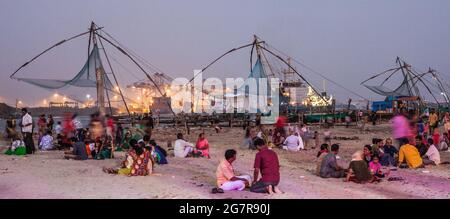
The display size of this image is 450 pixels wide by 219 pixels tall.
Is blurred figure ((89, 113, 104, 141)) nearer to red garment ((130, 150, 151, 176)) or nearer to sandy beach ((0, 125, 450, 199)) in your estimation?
sandy beach ((0, 125, 450, 199))

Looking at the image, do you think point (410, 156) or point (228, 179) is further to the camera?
point (410, 156)

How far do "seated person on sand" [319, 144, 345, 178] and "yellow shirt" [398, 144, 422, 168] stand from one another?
6.72ft

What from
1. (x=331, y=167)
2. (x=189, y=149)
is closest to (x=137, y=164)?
(x=189, y=149)

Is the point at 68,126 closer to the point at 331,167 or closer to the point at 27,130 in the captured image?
the point at 27,130

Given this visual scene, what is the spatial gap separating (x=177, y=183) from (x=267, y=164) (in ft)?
6.41

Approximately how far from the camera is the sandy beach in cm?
727

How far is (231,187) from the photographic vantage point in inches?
293

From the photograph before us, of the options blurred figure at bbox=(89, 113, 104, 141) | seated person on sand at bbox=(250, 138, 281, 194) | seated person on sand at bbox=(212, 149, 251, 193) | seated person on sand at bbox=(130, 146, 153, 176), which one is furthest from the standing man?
seated person on sand at bbox=(250, 138, 281, 194)

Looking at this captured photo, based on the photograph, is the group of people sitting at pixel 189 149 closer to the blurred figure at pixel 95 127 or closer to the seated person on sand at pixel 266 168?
the blurred figure at pixel 95 127

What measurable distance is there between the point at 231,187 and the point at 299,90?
1864 inches

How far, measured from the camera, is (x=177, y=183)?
8.28 meters

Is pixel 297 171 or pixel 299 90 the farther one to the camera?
pixel 299 90
